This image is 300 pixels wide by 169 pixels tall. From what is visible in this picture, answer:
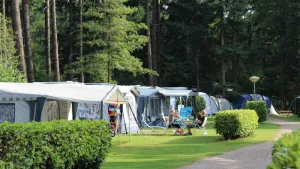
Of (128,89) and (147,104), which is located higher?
(128,89)

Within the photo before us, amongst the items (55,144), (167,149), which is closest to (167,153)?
(167,149)

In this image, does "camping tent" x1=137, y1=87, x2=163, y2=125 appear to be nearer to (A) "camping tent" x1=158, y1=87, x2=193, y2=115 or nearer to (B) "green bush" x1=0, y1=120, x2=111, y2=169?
(A) "camping tent" x1=158, y1=87, x2=193, y2=115

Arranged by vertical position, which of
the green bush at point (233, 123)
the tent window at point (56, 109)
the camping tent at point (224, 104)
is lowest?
the camping tent at point (224, 104)

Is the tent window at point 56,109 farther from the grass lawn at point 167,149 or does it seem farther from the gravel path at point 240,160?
the gravel path at point 240,160

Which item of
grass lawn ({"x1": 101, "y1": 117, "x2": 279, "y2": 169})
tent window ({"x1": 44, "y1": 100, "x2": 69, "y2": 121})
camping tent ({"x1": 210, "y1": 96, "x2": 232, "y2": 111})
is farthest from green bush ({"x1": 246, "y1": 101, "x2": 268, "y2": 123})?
camping tent ({"x1": 210, "y1": 96, "x2": 232, "y2": 111})

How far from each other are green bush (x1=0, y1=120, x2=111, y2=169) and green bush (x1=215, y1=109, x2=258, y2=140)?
5.85m

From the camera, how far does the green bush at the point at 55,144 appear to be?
5707mm

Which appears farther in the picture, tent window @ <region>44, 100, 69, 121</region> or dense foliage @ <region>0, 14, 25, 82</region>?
dense foliage @ <region>0, 14, 25, 82</region>

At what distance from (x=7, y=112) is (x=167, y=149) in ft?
16.8

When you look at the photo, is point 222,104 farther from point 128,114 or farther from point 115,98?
point 115,98

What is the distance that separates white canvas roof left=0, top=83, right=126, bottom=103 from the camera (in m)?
12.3

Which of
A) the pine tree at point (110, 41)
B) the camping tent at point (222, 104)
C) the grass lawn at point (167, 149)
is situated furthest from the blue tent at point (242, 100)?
the grass lawn at point (167, 149)

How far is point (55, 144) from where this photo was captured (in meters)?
6.71

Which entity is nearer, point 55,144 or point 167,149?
point 55,144
